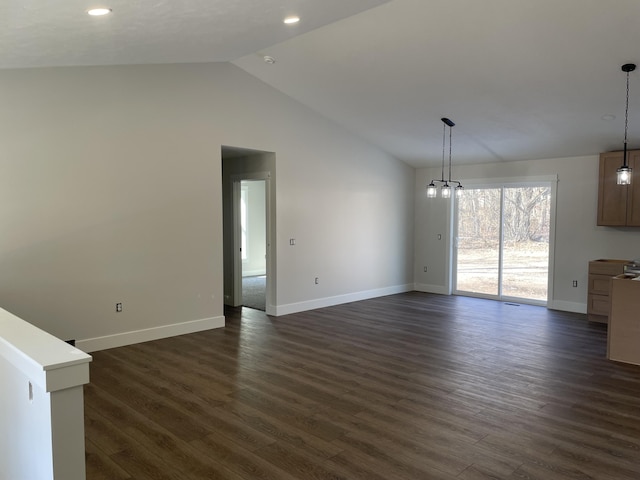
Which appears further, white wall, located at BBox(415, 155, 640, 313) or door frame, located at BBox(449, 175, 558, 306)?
door frame, located at BBox(449, 175, 558, 306)

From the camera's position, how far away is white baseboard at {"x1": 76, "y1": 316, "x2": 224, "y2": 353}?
16.6ft

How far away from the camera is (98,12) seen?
2998mm

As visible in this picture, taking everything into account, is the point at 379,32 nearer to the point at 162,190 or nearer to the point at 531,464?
the point at 162,190

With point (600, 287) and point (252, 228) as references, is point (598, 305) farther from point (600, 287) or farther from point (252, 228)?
point (252, 228)

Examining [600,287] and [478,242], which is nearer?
[600,287]

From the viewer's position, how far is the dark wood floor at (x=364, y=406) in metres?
2.83

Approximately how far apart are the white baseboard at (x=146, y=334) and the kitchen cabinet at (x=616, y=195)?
5745 millimetres

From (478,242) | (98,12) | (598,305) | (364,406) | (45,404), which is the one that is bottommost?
(364,406)

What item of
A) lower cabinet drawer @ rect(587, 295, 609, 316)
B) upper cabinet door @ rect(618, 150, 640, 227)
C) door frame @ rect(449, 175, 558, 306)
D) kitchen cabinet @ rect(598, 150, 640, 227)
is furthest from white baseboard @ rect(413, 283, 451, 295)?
upper cabinet door @ rect(618, 150, 640, 227)

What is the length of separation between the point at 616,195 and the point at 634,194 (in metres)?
0.22

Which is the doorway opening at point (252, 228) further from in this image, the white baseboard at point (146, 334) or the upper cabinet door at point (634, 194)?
the upper cabinet door at point (634, 194)

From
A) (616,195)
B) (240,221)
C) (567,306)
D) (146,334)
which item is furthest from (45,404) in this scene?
(567,306)

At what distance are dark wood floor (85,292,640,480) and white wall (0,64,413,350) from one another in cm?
64

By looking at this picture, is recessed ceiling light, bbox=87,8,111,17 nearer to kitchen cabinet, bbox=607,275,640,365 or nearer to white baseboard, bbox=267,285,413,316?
white baseboard, bbox=267,285,413,316
